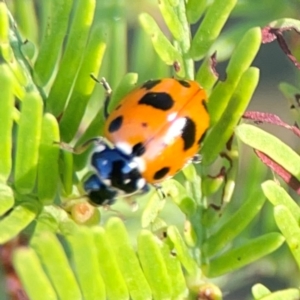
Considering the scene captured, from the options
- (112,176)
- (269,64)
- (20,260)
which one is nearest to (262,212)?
(112,176)

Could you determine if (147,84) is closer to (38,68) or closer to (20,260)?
(38,68)

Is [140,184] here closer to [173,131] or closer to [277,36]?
[173,131]

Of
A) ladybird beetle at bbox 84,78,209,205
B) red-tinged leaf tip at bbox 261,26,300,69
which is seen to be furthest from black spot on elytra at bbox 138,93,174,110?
red-tinged leaf tip at bbox 261,26,300,69

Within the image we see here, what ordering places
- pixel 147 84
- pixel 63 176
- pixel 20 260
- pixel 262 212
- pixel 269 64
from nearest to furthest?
pixel 20 260
pixel 63 176
pixel 147 84
pixel 262 212
pixel 269 64

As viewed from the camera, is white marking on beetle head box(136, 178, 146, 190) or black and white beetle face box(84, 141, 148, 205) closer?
black and white beetle face box(84, 141, 148, 205)

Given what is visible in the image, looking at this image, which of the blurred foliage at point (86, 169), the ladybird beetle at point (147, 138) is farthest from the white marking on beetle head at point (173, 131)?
the blurred foliage at point (86, 169)

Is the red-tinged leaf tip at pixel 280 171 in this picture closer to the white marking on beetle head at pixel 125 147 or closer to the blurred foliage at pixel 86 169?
the blurred foliage at pixel 86 169

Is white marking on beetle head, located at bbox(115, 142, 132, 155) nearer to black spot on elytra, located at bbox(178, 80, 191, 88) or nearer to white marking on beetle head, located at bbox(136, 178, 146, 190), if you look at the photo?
white marking on beetle head, located at bbox(136, 178, 146, 190)

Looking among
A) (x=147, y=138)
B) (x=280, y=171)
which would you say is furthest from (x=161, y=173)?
(x=280, y=171)
